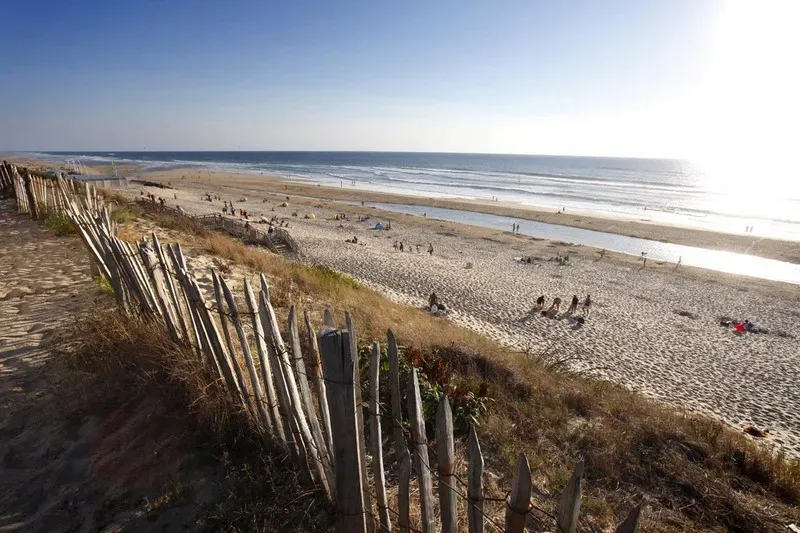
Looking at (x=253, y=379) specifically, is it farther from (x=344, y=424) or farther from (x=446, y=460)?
(x=446, y=460)

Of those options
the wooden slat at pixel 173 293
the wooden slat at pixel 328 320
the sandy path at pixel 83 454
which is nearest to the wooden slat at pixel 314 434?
the wooden slat at pixel 328 320

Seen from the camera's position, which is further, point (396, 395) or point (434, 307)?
point (434, 307)

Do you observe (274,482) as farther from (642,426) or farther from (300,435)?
(642,426)

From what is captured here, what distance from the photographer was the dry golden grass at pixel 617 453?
3844 mm

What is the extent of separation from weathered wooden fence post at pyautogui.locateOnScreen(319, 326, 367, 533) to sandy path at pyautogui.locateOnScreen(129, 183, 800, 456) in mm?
8673

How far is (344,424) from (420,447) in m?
0.42

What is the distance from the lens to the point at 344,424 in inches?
84.2

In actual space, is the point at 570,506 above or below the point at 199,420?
above

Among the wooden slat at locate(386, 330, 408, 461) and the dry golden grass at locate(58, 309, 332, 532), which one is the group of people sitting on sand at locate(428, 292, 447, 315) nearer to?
the dry golden grass at locate(58, 309, 332, 532)

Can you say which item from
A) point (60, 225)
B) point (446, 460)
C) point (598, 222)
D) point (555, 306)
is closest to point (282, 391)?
point (446, 460)

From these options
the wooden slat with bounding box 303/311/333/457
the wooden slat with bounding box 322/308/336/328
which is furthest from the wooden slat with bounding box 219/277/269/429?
the wooden slat with bounding box 322/308/336/328

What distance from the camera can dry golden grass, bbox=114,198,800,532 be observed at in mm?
3844

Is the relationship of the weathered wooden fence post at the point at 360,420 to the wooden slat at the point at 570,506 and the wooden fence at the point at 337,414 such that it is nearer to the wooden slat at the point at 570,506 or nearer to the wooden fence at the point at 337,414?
the wooden fence at the point at 337,414

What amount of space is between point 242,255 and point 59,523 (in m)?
8.73
